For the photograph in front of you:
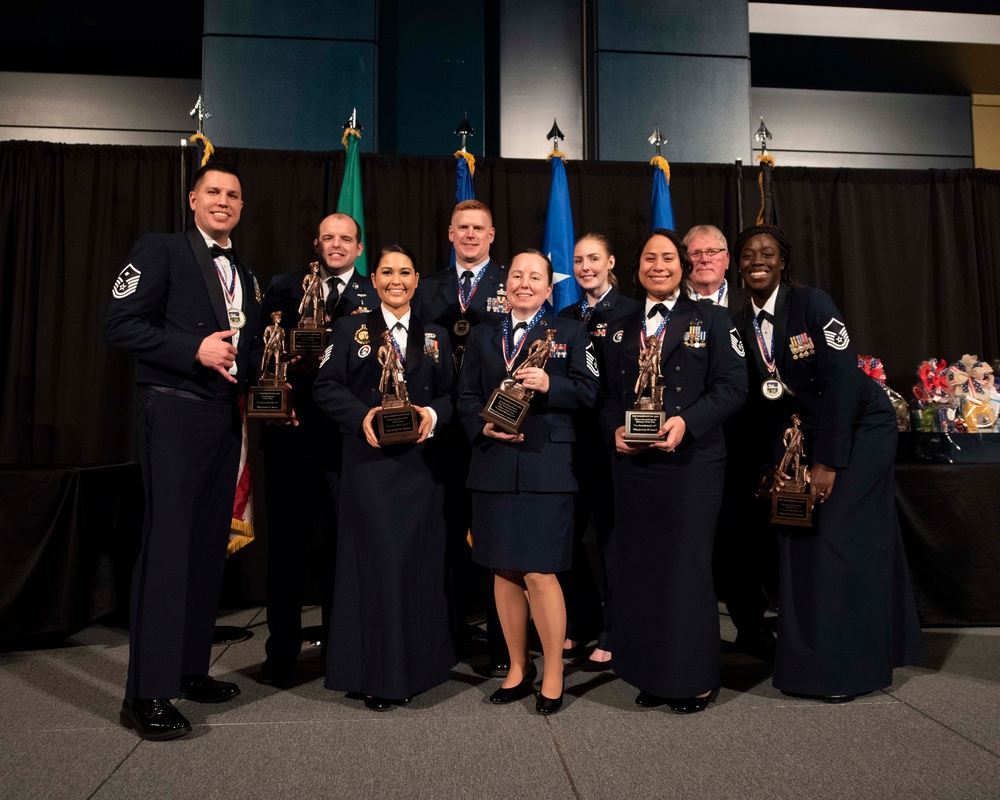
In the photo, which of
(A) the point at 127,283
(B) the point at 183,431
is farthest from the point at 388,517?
(A) the point at 127,283

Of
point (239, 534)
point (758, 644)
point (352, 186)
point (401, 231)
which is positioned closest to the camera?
point (758, 644)

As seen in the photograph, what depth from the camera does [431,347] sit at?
118 inches

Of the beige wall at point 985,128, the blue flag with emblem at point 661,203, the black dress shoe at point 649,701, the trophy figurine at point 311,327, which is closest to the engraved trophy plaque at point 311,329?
the trophy figurine at point 311,327

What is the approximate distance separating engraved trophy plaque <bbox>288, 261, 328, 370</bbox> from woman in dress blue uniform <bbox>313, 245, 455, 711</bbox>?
16cm

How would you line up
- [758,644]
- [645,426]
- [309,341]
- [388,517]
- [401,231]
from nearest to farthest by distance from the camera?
[645,426], [388,517], [309,341], [758,644], [401,231]

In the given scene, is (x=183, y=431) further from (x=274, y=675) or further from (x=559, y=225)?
(x=559, y=225)

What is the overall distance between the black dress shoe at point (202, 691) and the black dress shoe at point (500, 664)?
3.39ft

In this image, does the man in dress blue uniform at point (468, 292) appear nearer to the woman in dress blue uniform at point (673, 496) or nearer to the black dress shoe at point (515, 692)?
the black dress shoe at point (515, 692)

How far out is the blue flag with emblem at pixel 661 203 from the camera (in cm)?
506

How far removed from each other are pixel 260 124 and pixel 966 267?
5.46 meters

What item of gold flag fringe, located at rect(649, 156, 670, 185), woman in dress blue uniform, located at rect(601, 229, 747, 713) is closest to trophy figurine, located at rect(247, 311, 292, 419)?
woman in dress blue uniform, located at rect(601, 229, 747, 713)

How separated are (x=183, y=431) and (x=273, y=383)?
0.40 meters

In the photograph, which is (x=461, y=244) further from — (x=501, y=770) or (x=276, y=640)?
(x=501, y=770)

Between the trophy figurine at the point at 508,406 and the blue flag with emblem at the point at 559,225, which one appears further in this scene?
the blue flag with emblem at the point at 559,225
